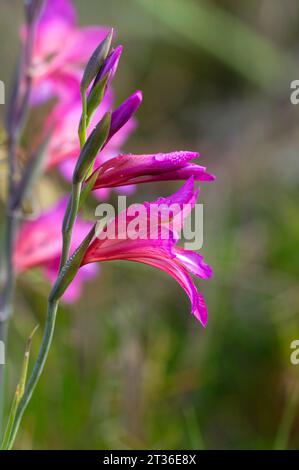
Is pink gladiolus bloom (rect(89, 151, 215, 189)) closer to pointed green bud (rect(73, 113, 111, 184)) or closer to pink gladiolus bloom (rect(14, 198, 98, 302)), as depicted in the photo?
pointed green bud (rect(73, 113, 111, 184))

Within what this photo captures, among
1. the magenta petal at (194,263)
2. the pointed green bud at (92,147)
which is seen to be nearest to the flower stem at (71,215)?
the pointed green bud at (92,147)

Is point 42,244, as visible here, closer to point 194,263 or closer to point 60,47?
point 60,47

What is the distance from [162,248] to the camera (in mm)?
816

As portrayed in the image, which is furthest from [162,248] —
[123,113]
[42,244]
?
[42,244]

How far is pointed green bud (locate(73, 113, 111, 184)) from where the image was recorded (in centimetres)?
75

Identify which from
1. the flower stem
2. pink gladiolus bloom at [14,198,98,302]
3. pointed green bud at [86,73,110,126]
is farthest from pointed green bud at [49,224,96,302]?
pink gladiolus bloom at [14,198,98,302]

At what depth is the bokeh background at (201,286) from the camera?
1.61m

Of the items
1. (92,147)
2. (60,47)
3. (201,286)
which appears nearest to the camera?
(92,147)

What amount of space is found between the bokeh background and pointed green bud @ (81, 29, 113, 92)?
2.23 ft

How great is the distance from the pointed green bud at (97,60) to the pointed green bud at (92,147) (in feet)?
0.18

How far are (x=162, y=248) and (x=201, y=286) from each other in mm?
1244

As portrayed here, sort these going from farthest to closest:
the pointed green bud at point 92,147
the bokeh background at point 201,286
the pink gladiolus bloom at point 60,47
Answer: the bokeh background at point 201,286 → the pink gladiolus bloom at point 60,47 → the pointed green bud at point 92,147

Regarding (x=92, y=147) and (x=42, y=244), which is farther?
(x=42, y=244)

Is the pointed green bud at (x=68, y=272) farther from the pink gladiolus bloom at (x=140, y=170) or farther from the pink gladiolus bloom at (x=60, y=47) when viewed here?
the pink gladiolus bloom at (x=60, y=47)
